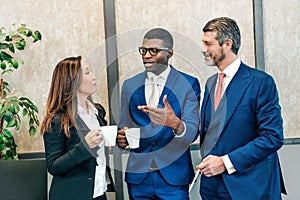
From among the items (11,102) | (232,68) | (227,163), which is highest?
(232,68)

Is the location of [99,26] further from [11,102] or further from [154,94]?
[154,94]

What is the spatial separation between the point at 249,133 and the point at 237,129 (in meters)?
0.06

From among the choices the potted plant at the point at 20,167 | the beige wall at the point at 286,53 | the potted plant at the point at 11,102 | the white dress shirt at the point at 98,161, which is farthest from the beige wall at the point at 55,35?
the beige wall at the point at 286,53

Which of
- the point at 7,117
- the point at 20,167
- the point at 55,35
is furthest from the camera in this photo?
the point at 55,35

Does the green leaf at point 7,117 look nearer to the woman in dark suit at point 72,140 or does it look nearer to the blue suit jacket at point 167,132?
the woman in dark suit at point 72,140

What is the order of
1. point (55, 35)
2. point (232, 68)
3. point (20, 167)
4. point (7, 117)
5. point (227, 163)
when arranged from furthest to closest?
point (55, 35), point (20, 167), point (7, 117), point (232, 68), point (227, 163)

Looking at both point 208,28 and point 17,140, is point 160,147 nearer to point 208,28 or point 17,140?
point 208,28

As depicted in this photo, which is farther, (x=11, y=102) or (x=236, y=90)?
(x=11, y=102)

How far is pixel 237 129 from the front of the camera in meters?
2.38

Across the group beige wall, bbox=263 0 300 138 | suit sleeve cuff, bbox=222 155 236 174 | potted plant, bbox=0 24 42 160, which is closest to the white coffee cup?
suit sleeve cuff, bbox=222 155 236 174

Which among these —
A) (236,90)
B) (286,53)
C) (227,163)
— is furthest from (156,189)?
(286,53)

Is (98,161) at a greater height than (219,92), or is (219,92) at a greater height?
(219,92)

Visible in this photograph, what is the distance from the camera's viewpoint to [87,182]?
246 centimetres

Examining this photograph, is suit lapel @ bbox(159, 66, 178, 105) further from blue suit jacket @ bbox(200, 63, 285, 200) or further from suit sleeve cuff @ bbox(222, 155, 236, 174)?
suit sleeve cuff @ bbox(222, 155, 236, 174)
